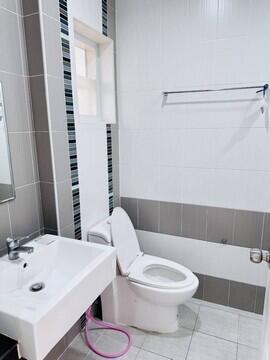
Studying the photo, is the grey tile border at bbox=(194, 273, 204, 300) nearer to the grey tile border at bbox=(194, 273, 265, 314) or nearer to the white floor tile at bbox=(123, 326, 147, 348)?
the grey tile border at bbox=(194, 273, 265, 314)

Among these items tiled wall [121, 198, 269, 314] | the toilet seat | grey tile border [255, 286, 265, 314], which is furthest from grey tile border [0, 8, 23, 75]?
grey tile border [255, 286, 265, 314]

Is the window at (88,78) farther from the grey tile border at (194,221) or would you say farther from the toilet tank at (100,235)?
the grey tile border at (194,221)

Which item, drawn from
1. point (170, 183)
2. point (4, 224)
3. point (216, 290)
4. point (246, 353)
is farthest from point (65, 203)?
point (246, 353)

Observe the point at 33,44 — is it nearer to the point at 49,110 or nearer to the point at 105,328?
the point at 49,110

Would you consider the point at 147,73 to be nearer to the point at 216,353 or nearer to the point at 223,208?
the point at 223,208

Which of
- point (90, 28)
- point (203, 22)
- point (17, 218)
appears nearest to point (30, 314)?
point (17, 218)

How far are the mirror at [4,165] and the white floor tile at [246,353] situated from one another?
172 cm

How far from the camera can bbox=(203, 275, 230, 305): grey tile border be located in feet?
6.67

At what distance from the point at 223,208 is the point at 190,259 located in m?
0.53

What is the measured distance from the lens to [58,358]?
162 cm

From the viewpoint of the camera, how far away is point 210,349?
1674 millimetres

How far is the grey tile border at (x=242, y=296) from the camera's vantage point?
1.96m

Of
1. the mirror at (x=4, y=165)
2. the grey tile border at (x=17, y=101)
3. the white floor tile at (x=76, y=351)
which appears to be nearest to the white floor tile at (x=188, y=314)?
the white floor tile at (x=76, y=351)

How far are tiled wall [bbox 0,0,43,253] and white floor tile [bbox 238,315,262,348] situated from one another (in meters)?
1.59
